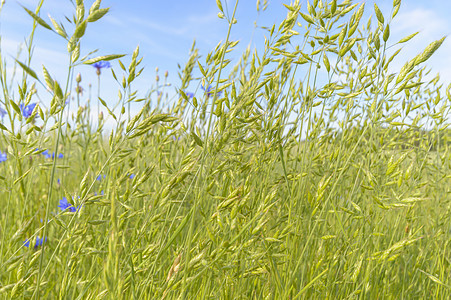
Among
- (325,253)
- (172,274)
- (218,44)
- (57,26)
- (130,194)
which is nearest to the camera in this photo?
(57,26)

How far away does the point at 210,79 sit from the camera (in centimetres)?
143

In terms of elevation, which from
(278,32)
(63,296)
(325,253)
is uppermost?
(278,32)

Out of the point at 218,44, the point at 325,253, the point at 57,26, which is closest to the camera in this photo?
the point at 57,26

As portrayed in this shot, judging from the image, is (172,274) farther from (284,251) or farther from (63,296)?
(284,251)

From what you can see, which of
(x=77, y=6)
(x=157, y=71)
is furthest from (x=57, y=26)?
(x=157, y=71)

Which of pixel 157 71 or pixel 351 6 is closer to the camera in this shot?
pixel 351 6

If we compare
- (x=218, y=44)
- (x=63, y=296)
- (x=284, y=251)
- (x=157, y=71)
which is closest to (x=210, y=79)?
(x=218, y=44)

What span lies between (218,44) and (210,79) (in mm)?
140

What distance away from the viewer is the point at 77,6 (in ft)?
2.88

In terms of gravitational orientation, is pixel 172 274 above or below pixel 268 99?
below

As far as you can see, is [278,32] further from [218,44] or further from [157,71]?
[157,71]

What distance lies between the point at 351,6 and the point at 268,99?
1.68 feet

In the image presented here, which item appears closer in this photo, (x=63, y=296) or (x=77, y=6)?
(x=77, y=6)

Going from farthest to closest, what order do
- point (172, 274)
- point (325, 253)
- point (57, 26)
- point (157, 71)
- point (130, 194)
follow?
point (157, 71) < point (325, 253) < point (130, 194) < point (172, 274) < point (57, 26)
